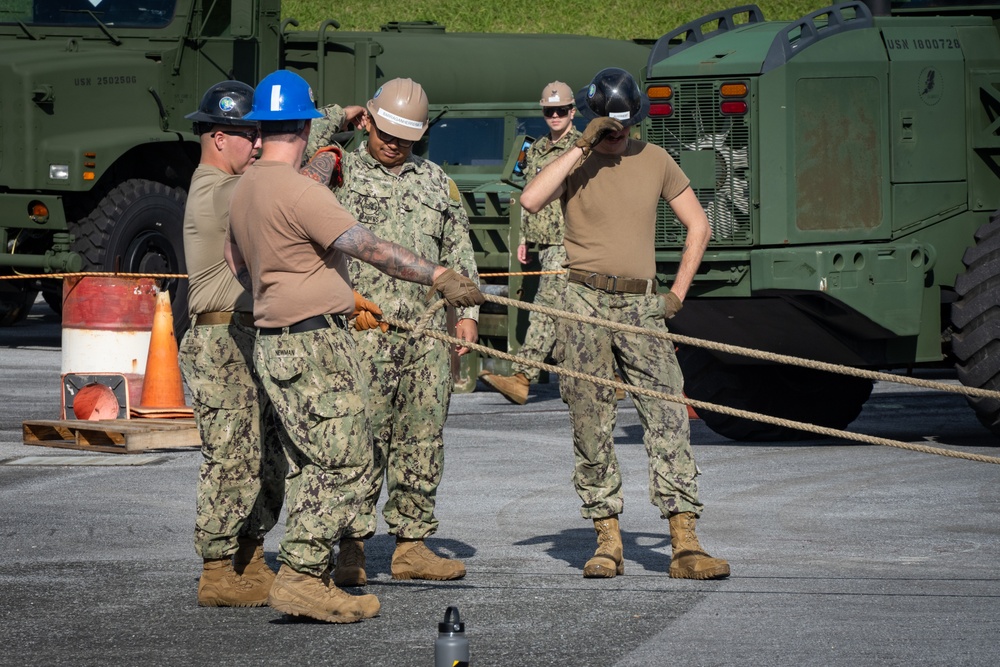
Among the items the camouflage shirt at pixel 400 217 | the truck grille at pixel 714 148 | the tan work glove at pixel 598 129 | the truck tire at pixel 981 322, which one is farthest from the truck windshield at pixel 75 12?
the tan work glove at pixel 598 129

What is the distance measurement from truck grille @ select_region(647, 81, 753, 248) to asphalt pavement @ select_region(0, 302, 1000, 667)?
1457 mm

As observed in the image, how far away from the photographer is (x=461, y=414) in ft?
43.1

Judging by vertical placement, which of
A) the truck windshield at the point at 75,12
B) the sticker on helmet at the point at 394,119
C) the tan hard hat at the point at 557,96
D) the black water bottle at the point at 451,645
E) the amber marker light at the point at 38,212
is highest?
the truck windshield at the point at 75,12

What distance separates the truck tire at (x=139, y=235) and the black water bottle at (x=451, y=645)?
11.0 metres

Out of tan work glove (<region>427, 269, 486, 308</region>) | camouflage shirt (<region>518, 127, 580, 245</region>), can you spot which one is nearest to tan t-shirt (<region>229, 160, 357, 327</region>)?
tan work glove (<region>427, 269, 486, 308</region>)

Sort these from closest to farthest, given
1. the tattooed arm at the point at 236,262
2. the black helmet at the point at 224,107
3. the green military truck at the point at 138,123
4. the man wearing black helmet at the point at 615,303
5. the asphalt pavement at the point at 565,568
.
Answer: the asphalt pavement at the point at 565,568, the tattooed arm at the point at 236,262, the black helmet at the point at 224,107, the man wearing black helmet at the point at 615,303, the green military truck at the point at 138,123

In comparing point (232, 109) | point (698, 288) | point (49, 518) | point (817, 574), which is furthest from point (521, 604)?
point (698, 288)

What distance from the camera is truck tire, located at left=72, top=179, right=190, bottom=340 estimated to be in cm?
1559

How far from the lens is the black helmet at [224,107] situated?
23.1ft

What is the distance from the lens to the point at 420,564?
7320 millimetres

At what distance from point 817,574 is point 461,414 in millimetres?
6039

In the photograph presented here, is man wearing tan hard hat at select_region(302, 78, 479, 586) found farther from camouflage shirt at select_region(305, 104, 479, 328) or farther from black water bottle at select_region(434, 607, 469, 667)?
black water bottle at select_region(434, 607, 469, 667)

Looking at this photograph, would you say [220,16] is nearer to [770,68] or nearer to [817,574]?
[770,68]

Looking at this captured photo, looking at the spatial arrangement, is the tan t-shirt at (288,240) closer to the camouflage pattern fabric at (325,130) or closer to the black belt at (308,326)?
the black belt at (308,326)
